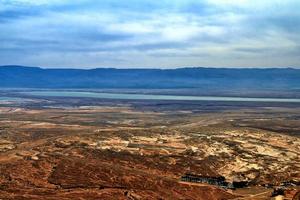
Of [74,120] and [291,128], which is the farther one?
[74,120]

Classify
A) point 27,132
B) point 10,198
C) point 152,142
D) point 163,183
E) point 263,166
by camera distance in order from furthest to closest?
point 27,132
point 152,142
point 263,166
point 163,183
point 10,198

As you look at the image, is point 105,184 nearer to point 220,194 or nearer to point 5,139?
point 220,194

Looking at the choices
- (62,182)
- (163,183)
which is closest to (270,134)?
(163,183)

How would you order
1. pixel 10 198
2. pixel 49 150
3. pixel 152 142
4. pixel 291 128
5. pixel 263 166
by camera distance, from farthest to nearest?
pixel 291 128 < pixel 152 142 < pixel 49 150 < pixel 263 166 < pixel 10 198

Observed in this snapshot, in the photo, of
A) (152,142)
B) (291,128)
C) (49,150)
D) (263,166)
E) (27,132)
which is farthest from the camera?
(291,128)

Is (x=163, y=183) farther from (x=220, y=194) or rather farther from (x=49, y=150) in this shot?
(x=49, y=150)

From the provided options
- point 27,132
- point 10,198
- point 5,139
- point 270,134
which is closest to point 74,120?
point 27,132
